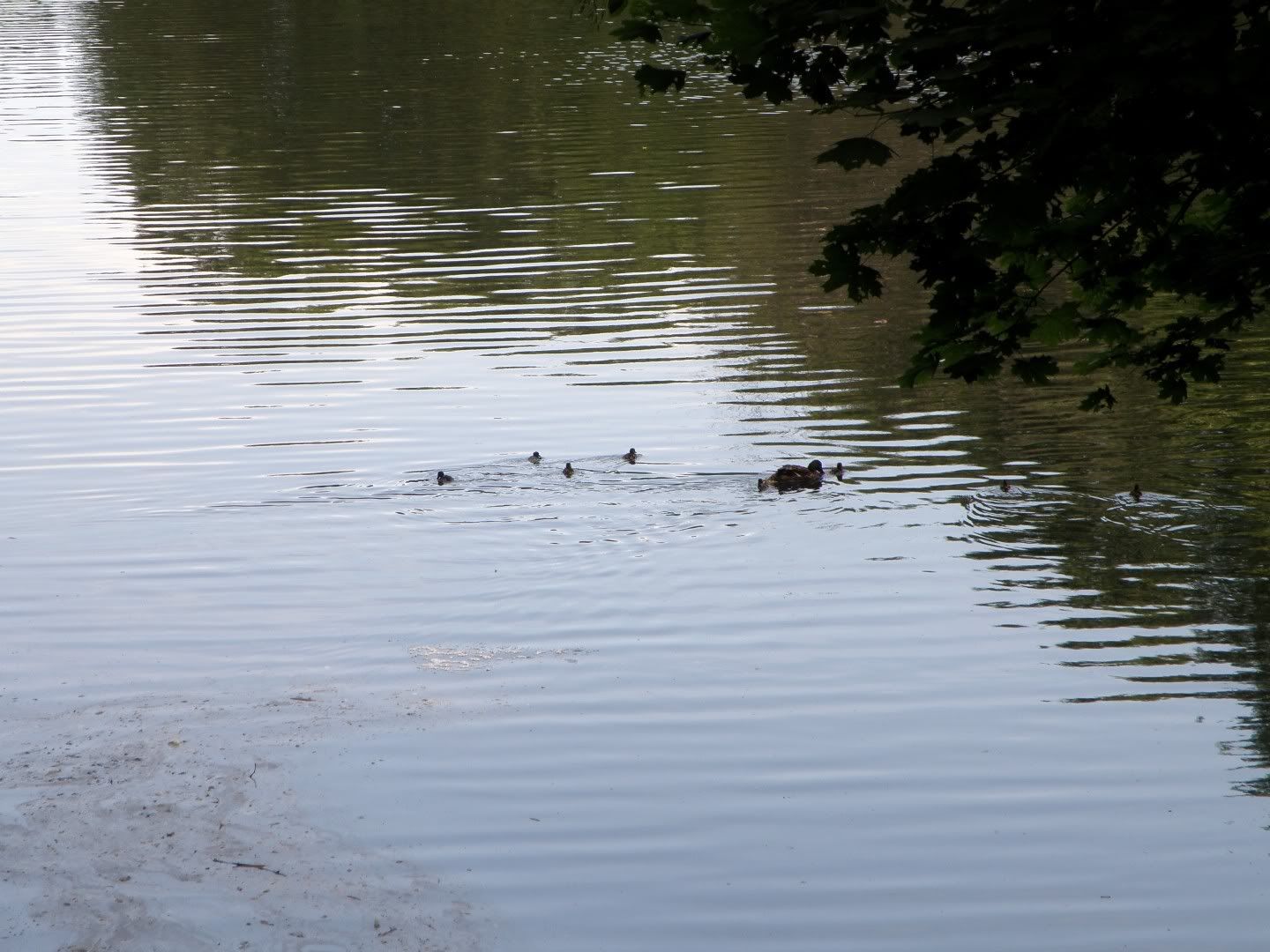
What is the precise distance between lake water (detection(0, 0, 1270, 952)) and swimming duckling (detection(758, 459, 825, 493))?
0.89ft

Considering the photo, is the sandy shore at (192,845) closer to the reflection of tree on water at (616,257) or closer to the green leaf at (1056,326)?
the green leaf at (1056,326)

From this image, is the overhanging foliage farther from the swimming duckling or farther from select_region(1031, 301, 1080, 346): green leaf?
the swimming duckling

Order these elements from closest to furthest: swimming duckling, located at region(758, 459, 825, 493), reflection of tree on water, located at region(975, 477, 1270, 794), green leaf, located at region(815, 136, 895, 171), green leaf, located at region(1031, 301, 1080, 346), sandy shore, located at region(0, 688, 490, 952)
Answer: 1. green leaf, located at region(815, 136, 895, 171)
2. sandy shore, located at region(0, 688, 490, 952)
3. green leaf, located at region(1031, 301, 1080, 346)
4. reflection of tree on water, located at region(975, 477, 1270, 794)
5. swimming duckling, located at region(758, 459, 825, 493)

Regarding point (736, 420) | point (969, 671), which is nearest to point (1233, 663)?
point (969, 671)

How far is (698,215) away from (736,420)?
13131 mm

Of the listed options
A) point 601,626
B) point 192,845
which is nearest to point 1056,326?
point 601,626

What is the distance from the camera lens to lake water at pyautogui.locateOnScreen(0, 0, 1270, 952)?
335 inches

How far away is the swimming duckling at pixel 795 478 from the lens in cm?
1495

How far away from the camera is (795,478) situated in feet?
49.1

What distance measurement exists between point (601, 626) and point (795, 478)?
3.30 meters

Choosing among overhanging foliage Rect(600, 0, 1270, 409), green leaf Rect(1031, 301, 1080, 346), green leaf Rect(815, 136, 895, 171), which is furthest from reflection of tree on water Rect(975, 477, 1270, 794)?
green leaf Rect(815, 136, 895, 171)

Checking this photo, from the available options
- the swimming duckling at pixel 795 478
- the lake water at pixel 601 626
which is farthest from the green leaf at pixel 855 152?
the swimming duckling at pixel 795 478

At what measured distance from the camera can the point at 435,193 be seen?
34.0 m

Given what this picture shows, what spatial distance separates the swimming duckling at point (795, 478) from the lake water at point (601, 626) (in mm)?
271
